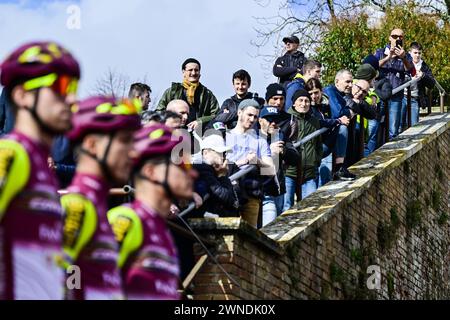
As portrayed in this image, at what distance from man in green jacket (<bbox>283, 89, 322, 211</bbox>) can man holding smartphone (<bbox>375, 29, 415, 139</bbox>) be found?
4385mm

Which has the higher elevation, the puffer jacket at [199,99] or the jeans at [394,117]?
the jeans at [394,117]

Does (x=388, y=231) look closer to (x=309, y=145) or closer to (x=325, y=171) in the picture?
(x=325, y=171)

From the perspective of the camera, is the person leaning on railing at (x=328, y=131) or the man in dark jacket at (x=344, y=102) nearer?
the person leaning on railing at (x=328, y=131)

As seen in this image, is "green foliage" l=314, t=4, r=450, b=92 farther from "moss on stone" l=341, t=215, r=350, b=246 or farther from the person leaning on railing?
"moss on stone" l=341, t=215, r=350, b=246

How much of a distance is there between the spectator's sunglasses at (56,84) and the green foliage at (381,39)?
59.4ft

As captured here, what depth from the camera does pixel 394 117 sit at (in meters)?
18.2

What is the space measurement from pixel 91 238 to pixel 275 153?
6472 millimetres

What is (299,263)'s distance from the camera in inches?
462

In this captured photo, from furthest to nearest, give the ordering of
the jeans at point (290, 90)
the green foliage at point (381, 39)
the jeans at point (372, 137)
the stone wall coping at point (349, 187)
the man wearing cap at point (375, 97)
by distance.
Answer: the green foliage at point (381, 39), the jeans at point (372, 137), the man wearing cap at point (375, 97), the jeans at point (290, 90), the stone wall coping at point (349, 187)

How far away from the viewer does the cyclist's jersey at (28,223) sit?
17.5 feet

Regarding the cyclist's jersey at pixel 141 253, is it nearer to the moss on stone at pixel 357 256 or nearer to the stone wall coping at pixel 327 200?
the stone wall coping at pixel 327 200

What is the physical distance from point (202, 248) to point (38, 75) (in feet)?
14.9

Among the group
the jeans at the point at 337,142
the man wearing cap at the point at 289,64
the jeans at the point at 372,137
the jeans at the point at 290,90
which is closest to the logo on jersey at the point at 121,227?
the jeans at the point at 290,90

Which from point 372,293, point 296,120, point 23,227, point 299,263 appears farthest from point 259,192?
point 23,227
